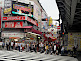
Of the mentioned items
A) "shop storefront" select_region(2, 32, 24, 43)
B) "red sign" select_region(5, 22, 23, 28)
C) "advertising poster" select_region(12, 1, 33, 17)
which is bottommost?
"shop storefront" select_region(2, 32, 24, 43)

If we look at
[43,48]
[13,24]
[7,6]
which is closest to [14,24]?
[13,24]

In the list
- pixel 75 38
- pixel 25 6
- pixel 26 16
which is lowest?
pixel 75 38

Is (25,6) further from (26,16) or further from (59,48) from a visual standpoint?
(59,48)

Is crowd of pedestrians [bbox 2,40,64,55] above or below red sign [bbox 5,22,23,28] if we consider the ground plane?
below

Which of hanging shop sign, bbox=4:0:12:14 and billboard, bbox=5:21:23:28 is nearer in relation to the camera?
hanging shop sign, bbox=4:0:12:14

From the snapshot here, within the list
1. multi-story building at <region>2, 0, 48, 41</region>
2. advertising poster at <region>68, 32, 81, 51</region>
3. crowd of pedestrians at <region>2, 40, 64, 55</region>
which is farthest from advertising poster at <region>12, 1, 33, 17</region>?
advertising poster at <region>68, 32, 81, 51</region>

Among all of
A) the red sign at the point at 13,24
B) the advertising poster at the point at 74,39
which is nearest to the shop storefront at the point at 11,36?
the red sign at the point at 13,24

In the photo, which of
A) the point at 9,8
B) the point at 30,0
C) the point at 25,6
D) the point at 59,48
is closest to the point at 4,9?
the point at 9,8

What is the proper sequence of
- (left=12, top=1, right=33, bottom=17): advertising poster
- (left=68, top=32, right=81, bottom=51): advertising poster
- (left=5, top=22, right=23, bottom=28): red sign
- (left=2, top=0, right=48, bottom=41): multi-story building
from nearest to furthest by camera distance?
(left=68, top=32, right=81, bottom=51): advertising poster, (left=2, top=0, right=48, bottom=41): multi-story building, (left=12, top=1, right=33, bottom=17): advertising poster, (left=5, top=22, right=23, bottom=28): red sign

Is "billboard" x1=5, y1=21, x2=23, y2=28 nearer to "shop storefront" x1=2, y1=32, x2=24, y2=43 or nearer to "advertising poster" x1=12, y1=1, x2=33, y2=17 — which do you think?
"shop storefront" x1=2, y1=32, x2=24, y2=43

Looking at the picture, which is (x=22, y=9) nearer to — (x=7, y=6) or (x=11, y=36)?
(x=7, y=6)

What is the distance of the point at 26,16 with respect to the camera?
45.4 m

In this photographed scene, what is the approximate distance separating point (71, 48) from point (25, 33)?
27.2 m

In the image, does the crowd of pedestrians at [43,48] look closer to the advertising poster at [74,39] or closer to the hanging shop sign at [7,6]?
the advertising poster at [74,39]
